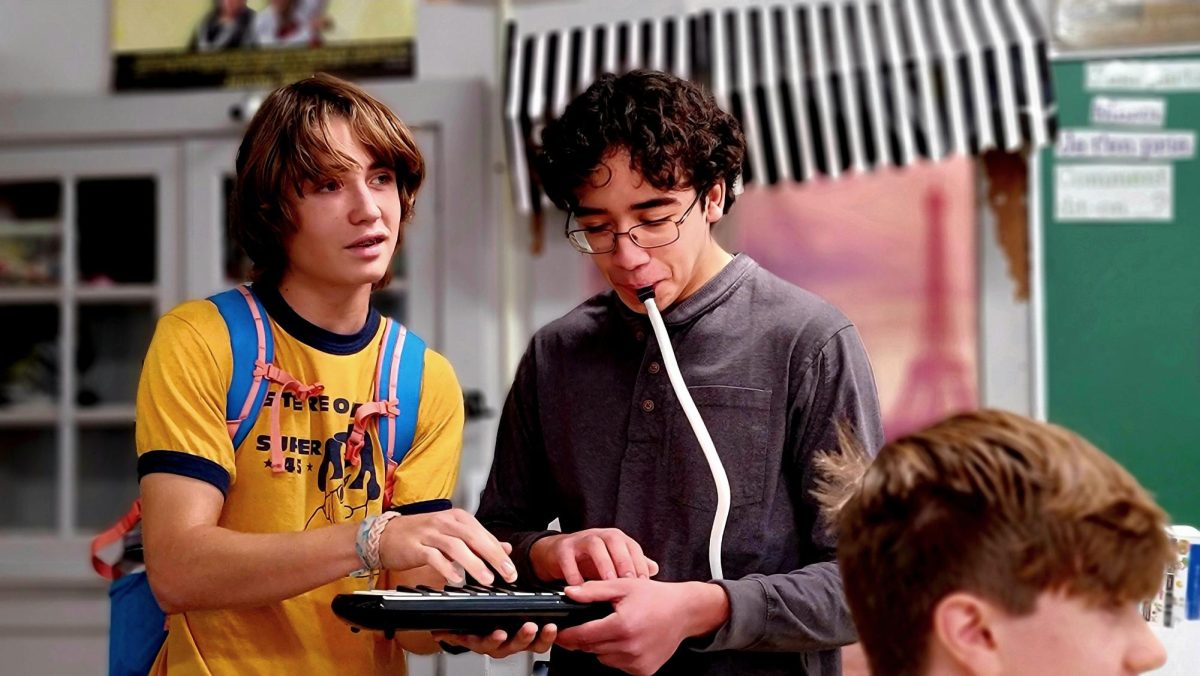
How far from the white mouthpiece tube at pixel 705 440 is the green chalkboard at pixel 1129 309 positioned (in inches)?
87.7

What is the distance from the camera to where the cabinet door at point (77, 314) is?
3566mm

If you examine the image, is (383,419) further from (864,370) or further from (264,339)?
(864,370)

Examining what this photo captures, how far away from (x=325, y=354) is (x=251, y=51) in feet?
8.44

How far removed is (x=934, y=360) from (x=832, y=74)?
85cm

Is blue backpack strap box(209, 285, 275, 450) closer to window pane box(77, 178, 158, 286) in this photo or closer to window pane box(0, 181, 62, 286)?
window pane box(77, 178, 158, 286)

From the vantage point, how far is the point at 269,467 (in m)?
1.22

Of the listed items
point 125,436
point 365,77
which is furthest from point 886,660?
point 125,436

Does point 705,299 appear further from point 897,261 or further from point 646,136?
point 897,261

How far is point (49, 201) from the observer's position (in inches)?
143

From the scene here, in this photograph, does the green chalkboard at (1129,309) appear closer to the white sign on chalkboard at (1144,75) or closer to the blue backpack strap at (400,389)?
the white sign on chalkboard at (1144,75)

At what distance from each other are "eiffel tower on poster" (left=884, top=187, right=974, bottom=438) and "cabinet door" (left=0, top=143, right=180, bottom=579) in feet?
7.17

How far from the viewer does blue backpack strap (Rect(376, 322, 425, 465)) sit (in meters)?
1.29

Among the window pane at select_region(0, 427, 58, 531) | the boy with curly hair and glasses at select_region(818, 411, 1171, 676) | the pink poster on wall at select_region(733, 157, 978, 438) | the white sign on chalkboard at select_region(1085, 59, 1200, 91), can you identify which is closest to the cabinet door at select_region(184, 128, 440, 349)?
the window pane at select_region(0, 427, 58, 531)

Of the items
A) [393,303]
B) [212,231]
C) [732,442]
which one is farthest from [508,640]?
[212,231]
